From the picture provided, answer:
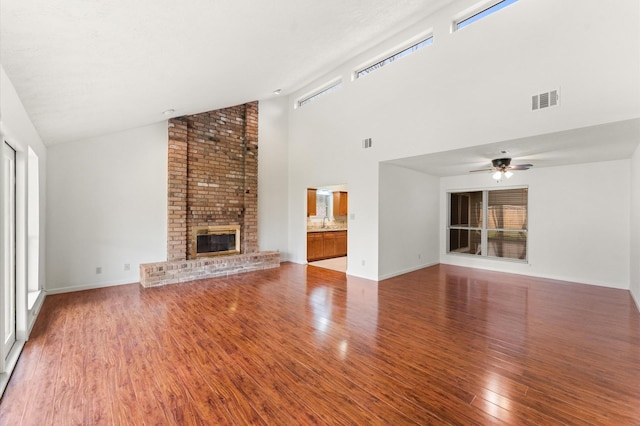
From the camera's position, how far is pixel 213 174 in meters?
6.60

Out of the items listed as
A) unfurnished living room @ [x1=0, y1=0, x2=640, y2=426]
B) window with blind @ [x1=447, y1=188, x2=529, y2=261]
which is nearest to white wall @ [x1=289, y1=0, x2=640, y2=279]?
unfurnished living room @ [x1=0, y1=0, x2=640, y2=426]

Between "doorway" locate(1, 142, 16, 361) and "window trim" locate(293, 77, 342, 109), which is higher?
"window trim" locate(293, 77, 342, 109)

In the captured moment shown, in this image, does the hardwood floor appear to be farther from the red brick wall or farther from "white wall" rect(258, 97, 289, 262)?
"white wall" rect(258, 97, 289, 262)

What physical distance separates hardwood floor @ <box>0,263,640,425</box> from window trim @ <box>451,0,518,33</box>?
4.28 m

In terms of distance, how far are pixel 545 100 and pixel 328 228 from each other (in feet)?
20.9

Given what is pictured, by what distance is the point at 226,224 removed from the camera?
6.80m

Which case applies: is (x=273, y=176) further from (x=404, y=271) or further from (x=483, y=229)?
(x=483, y=229)

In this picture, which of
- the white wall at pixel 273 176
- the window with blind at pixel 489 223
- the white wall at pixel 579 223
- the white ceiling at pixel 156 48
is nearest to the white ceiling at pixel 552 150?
the white wall at pixel 579 223

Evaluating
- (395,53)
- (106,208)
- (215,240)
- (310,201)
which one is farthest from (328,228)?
(106,208)

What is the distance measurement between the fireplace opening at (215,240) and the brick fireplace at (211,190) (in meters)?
0.06

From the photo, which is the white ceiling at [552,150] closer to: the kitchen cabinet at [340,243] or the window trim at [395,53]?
the window trim at [395,53]

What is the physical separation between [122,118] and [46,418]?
4023mm

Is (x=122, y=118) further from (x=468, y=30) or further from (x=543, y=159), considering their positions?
(x=543, y=159)

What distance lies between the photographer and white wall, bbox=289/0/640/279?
3076 mm
